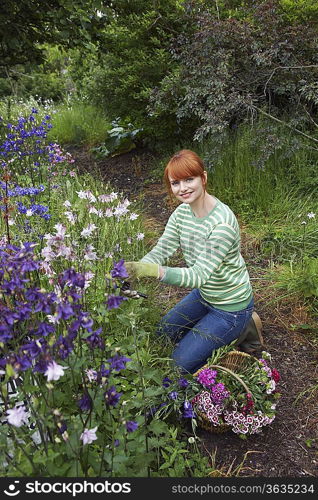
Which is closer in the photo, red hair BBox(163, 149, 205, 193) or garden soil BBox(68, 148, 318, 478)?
garden soil BBox(68, 148, 318, 478)

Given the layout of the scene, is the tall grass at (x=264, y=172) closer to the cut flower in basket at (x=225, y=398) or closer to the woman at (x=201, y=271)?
the woman at (x=201, y=271)

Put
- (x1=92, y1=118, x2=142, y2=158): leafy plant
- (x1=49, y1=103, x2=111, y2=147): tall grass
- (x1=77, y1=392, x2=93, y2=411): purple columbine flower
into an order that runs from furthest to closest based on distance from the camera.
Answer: (x1=49, y1=103, x2=111, y2=147): tall grass
(x1=92, y1=118, x2=142, y2=158): leafy plant
(x1=77, y1=392, x2=93, y2=411): purple columbine flower

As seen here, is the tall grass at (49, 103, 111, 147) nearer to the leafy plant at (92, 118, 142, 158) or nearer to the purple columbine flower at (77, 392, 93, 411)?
the leafy plant at (92, 118, 142, 158)

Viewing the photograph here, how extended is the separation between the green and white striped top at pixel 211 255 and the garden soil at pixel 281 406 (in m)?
0.56

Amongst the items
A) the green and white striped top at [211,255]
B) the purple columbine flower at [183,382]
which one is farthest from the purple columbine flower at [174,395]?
the green and white striped top at [211,255]

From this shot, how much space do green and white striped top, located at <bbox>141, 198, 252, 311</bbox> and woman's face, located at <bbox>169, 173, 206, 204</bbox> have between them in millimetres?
132

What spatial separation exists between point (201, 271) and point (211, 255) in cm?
10

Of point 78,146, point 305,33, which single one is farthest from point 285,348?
point 78,146

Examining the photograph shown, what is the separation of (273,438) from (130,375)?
80 centimetres

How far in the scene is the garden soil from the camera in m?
2.13

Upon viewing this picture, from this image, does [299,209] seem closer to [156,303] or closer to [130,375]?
[156,303]

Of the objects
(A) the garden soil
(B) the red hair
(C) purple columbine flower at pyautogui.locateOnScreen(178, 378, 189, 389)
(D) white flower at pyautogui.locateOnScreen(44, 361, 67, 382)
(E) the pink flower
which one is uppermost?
(B) the red hair

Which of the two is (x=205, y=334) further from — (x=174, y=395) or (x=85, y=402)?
(x=85, y=402)

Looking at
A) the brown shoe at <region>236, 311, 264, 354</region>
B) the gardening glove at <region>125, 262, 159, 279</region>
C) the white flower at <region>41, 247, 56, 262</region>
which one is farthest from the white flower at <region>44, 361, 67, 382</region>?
the brown shoe at <region>236, 311, 264, 354</region>
